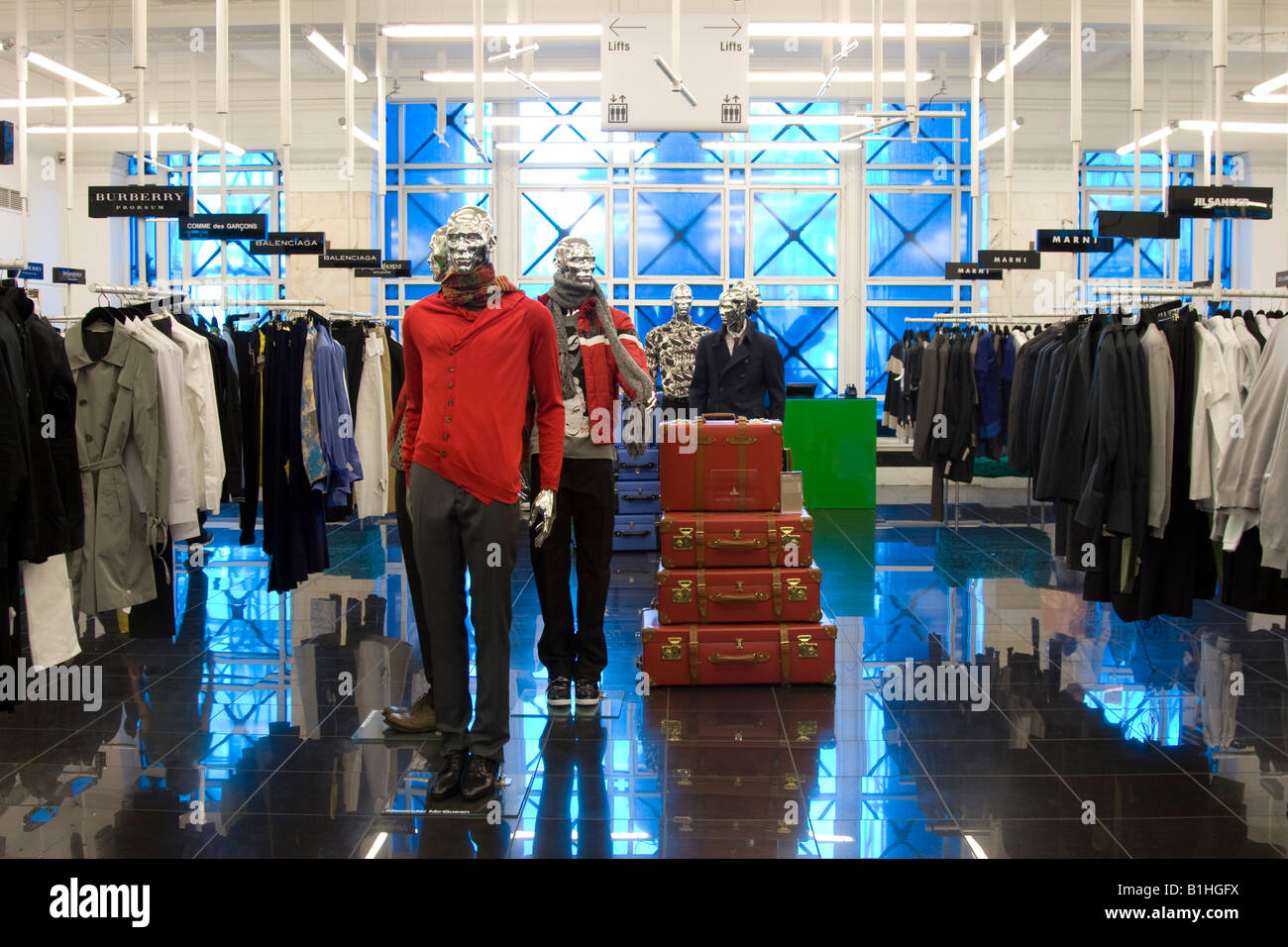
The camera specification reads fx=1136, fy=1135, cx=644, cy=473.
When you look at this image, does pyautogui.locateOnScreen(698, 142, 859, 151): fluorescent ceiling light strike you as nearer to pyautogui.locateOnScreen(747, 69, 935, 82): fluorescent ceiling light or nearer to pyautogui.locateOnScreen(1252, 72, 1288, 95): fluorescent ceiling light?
pyautogui.locateOnScreen(747, 69, 935, 82): fluorescent ceiling light

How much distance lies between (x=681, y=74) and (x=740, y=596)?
4493 mm

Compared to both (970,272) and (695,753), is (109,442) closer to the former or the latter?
(695,753)

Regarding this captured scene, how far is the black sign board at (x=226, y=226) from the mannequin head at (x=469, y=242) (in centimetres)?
319

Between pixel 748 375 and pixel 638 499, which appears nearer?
pixel 748 375

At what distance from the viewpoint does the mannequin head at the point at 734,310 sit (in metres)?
7.89

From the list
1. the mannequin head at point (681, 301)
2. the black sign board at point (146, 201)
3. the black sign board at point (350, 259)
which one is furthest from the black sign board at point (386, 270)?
the black sign board at point (146, 201)

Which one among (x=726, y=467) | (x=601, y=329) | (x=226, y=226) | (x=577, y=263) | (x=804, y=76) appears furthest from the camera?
(x=804, y=76)

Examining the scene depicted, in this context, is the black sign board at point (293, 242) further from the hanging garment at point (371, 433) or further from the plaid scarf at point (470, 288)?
the plaid scarf at point (470, 288)

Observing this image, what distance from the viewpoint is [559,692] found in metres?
5.01

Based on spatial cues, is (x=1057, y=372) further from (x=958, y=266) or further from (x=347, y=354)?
(x=958, y=266)

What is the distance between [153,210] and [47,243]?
1327 centimetres

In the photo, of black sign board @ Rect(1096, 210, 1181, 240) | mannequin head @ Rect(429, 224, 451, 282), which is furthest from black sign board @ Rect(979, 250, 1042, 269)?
mannequin head @ Rect(429, 224, 451, 282)

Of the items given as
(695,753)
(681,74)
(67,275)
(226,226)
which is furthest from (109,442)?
(67,275)
